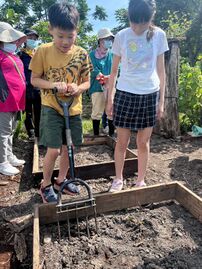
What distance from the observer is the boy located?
102 inches

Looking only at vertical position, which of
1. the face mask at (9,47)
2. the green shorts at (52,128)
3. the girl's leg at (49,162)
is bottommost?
the girl's leg at (49,162)

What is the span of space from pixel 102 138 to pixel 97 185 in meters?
1.88

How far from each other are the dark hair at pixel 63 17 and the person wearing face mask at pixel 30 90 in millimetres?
2617

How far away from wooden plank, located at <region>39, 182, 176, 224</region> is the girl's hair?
1606 mm

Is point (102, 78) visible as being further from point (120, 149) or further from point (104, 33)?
point (120, 149)

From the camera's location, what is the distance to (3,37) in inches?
143

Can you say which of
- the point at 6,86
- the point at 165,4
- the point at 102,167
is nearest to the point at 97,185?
the point at 102,167

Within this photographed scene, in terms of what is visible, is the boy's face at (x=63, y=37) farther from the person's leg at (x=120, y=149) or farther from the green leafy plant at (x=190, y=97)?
the green leafy plant at (x=190, y=97)

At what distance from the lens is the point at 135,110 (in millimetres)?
2965

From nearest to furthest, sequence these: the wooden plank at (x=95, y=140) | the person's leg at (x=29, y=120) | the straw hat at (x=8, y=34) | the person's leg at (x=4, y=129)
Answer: the straw hat at (x=8, y=34)
the person's leg at (x=4, y=129)
the wooden plank at (x=95, y=140)
the person's leg at (x=29, y=120)

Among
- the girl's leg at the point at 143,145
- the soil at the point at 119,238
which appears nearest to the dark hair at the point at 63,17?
the girl's leg at the point at 143,145

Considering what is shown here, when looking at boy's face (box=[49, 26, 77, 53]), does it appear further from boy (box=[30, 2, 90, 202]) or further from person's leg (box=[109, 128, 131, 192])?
person's leg (box=[109, 128, 131, 192])

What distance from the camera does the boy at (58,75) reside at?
2582mm

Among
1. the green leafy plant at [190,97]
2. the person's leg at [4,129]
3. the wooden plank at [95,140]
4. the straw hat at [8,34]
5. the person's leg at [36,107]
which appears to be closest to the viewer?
the straw hat at [8,34]
